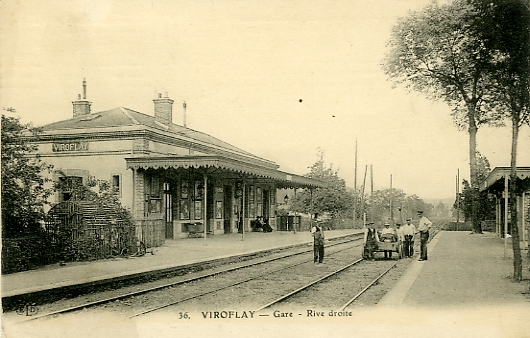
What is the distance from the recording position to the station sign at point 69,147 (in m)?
12.5

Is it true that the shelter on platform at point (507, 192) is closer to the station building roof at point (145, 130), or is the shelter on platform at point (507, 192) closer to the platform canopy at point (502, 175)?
the platform canopy at point (502, 175)

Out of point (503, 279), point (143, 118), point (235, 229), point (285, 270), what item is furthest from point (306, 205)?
point (503, 279)

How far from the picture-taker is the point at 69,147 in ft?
43.9

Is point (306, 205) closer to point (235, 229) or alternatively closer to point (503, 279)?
point (235, 229)

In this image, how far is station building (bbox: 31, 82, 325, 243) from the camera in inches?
497

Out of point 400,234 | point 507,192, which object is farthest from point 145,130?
point 507,192

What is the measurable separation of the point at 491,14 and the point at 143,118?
36.8 ft

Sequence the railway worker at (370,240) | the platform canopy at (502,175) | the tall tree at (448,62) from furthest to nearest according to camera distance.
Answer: the railway worker at (370,240), the platform canopy at (502,175), the tall tree at (448,62)

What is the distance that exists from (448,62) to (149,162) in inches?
372

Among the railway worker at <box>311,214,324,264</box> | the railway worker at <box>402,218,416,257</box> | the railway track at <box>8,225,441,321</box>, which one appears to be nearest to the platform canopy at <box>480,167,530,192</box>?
Answer: the railway track at <box>8,225,441,321</box>

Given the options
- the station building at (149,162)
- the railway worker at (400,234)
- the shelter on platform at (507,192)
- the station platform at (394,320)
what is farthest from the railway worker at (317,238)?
the station platform at (394,320)

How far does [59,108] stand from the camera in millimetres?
9414

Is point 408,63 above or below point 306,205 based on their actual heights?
above

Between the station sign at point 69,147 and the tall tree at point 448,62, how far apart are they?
27.3ft
